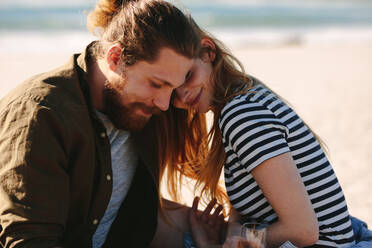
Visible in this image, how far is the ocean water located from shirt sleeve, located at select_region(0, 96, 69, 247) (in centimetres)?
1010

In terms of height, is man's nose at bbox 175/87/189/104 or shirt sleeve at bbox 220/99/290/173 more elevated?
man's nose at bbox 175/87/189/104

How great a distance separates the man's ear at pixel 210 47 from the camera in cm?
271

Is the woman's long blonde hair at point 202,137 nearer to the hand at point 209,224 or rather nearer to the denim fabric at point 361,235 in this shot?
the hand at point 209,224

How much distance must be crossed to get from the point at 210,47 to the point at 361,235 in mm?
1410

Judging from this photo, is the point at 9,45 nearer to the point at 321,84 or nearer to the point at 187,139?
the point at 321,84

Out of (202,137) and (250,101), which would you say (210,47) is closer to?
(250,101)

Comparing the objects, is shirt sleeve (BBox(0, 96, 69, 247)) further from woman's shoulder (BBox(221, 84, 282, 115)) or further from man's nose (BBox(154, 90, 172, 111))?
woman's shoulder (BBox(221, 84, 282, 115))

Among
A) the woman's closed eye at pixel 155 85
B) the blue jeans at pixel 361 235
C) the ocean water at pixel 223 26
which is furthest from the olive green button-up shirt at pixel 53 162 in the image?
the ocean water at pixel 223 26

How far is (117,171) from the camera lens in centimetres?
283

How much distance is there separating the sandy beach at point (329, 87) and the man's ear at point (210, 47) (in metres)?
1.95

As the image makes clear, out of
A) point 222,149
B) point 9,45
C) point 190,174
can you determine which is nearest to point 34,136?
point 222,149

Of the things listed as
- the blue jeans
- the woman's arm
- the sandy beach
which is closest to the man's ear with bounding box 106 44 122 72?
the woman's arm

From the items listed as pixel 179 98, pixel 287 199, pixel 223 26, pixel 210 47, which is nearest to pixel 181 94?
pixel 179 98

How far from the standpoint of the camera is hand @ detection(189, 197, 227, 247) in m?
3.09
